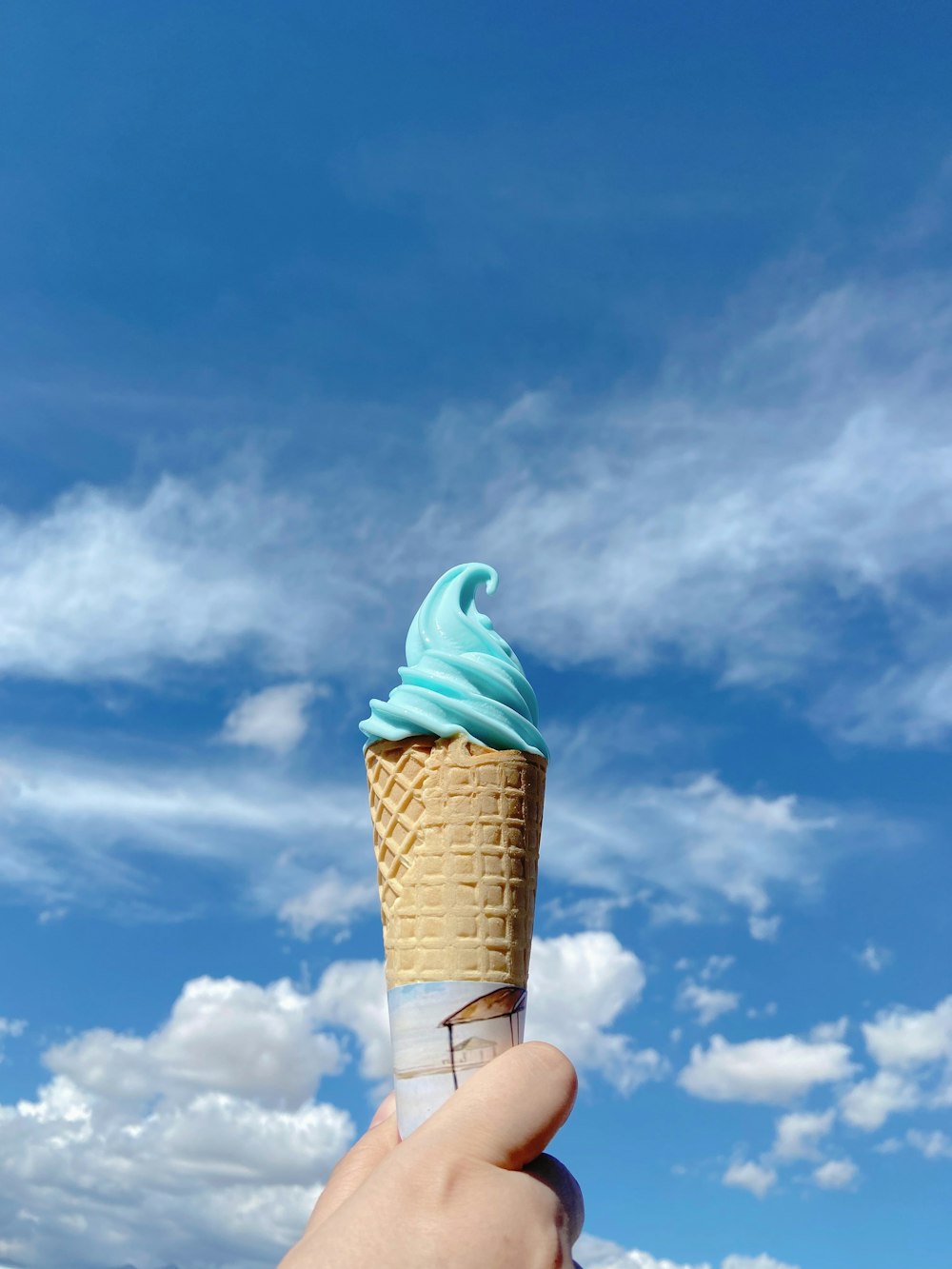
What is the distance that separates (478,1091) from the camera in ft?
14.1

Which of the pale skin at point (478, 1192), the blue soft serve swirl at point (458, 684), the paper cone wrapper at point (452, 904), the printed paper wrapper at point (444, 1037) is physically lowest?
the pale skin at point (478, 1192)

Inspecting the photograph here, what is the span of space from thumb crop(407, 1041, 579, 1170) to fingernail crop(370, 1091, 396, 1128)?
51.8 inches

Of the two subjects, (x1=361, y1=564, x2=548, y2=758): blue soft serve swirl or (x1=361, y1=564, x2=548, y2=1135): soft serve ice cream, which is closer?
(x1=361, y1=564, x2=548, y2=1135): soft serve ice cream

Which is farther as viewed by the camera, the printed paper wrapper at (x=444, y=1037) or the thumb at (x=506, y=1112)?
the printed paper wrapper at (x=444, y=1037)

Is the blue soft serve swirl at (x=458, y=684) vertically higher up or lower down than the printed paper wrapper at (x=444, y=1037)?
higher up

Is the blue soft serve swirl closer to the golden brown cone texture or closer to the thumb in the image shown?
the golden brown cone texture

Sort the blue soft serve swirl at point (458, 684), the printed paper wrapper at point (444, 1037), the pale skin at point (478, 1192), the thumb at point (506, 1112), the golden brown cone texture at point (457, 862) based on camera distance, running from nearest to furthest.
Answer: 1. the pale skin at point (478, 1192)
2. the thumb at point (506, 1112)
3. the printed paper wrapper at point (444, 1037)
4. the golden brown cone texture at point (457, 862)
5. the blue soft serve swirl at point (458, 684)

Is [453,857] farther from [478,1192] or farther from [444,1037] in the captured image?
[478,1192]

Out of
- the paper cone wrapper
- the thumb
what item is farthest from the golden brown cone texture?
the thumb

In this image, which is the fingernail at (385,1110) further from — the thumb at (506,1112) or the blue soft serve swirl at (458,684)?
the blue soft serve swirl at (458,684)

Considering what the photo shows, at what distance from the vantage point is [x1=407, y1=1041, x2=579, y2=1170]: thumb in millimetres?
4160

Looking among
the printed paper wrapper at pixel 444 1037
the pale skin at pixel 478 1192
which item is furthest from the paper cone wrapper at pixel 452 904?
the pale skin at pixel 478 1192

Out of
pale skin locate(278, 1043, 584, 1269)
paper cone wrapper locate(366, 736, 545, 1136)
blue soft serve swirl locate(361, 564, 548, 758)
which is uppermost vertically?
blue soft serve swirl locate(361, 564, 548, 758)

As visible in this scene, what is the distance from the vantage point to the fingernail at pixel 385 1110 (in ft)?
18.1
